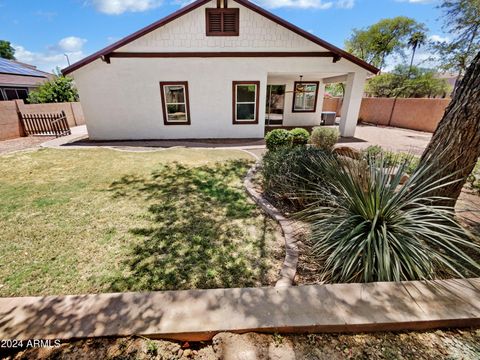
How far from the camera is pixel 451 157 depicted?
120 inches

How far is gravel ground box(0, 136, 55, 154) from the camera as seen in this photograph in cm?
882

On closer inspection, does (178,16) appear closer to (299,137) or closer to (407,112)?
(299,137)

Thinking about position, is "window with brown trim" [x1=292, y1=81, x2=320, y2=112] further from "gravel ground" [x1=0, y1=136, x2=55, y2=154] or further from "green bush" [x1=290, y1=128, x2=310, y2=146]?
"gravel ground" [x1=0, y1=136, x2=55, y2=154]

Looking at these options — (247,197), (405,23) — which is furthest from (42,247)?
(405,23)

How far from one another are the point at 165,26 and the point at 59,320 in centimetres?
1073

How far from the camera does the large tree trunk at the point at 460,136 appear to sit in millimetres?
2826

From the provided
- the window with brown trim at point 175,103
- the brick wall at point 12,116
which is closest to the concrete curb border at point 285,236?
the window with brown trim at point 175,103

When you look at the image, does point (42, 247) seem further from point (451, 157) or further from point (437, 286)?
point (451, 157)

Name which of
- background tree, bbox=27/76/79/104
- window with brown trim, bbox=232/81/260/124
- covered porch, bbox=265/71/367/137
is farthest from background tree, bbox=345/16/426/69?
background tree, bbox=27/76/79/104

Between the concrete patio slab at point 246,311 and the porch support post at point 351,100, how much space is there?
10.3 m

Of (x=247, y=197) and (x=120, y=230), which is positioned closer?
(x=120, y=230)

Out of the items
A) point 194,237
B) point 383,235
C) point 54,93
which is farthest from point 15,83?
point 383,235

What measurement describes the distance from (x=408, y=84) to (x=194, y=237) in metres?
28.7

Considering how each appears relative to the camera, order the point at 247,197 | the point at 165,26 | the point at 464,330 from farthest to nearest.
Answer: the point at 165,26 → the point at 247,197 → the point at 464,330
